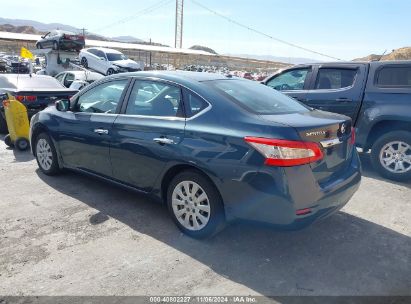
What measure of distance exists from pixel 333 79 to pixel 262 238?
3.84m

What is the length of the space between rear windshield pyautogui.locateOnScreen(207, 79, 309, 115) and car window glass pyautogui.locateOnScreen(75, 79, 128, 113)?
1225 millimetres

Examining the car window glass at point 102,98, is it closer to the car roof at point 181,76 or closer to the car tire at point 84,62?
the car roof at point 181,76

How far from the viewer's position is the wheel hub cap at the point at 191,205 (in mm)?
3523

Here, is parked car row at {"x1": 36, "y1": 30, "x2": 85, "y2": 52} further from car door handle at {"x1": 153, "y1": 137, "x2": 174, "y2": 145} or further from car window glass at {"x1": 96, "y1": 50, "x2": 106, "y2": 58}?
car door handle at {"x1": 153, "y1": 137, "x2": 174, "y2": 145}

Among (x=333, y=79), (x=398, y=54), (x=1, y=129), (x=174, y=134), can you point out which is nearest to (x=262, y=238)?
(x=174, y=134)

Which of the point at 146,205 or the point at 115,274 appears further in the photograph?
the point at 146,205

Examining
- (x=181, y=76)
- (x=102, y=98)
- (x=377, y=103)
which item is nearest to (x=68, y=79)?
(x=102, y=98)

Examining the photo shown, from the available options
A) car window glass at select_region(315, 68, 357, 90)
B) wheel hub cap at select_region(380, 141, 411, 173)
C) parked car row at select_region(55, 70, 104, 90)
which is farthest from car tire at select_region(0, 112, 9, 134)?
wheel hub cap at select_region(380, 141, 411, 173)

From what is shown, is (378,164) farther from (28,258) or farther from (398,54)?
(398,54)

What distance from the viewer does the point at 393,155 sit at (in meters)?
5.75

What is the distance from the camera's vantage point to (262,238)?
3748 mm

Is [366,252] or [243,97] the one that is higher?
[243,97]

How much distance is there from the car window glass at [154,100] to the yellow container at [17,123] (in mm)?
4022

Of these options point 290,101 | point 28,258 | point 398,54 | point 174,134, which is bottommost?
point 28,258
